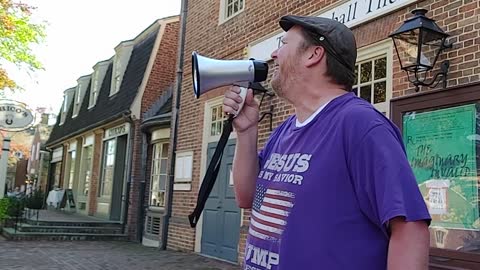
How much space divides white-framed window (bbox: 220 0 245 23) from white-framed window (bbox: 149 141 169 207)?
3.90 m

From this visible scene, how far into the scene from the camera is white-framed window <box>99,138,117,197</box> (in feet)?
51.1

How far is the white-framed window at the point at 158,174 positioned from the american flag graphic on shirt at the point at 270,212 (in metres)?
10.5

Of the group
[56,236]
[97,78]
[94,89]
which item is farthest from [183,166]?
[94,89]

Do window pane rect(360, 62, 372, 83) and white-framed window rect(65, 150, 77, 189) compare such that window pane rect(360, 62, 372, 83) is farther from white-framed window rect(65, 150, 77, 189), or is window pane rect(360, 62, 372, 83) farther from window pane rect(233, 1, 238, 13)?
white-framed window rect(65, 150, 77, 189)

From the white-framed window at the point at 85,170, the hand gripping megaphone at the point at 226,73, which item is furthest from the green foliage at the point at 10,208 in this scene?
the hand gripping megaphone at the point at 226,73

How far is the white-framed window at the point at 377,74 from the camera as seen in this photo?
222 inches

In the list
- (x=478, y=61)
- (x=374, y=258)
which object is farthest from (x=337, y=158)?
(x=478, y=61)

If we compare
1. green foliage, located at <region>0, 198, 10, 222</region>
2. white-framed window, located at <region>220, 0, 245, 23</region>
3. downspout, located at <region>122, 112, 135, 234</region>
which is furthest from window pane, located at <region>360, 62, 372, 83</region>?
green foliage, located at <region>0, 198, 10, 222</region>

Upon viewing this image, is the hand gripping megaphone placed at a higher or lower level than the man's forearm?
higher

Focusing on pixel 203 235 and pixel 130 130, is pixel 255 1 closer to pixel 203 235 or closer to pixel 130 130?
pixel 203 235

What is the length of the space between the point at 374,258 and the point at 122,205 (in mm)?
13266

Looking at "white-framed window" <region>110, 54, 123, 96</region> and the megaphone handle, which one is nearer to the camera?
the megaphone handle

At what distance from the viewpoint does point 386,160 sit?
53.3 inches

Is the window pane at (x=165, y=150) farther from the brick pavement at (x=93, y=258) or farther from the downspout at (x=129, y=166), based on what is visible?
the brick pavement at (x=93, y=258)
